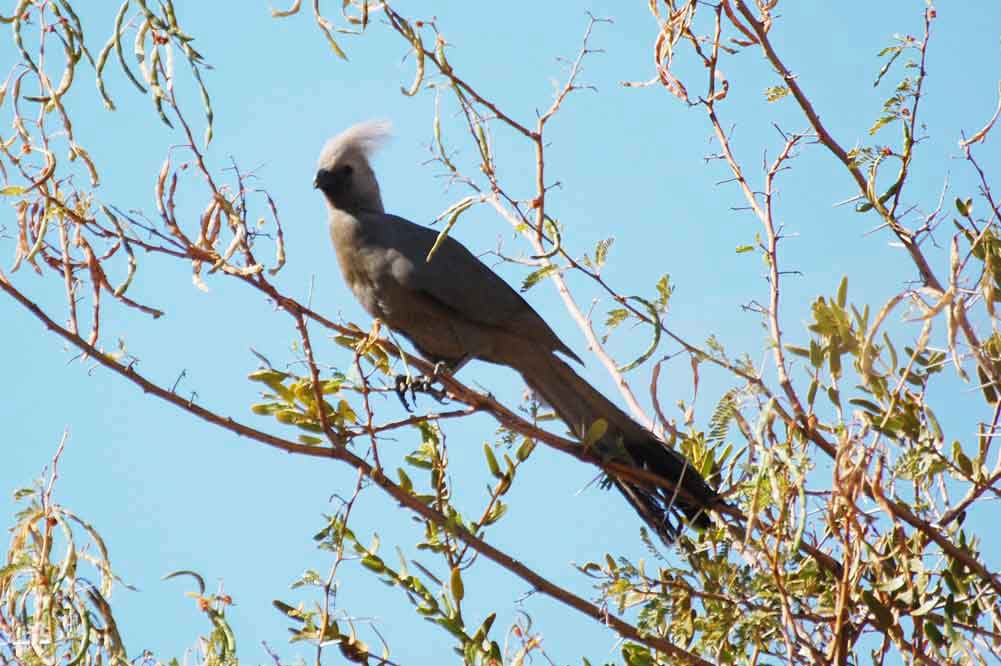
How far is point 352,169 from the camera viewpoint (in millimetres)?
5605

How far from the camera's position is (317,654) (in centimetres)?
279

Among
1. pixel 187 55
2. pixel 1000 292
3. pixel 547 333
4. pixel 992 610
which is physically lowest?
pixel 992 610

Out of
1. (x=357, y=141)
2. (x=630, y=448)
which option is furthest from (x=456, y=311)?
(x=357, y=141)

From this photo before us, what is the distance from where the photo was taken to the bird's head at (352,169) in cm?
546

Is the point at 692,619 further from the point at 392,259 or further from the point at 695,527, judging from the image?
the point at 392,259

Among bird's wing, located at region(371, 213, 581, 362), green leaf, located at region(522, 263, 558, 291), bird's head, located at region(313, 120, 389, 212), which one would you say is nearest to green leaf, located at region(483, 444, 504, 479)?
green leaf, located at region(522, 263, 558, 291)

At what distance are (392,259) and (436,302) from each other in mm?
242

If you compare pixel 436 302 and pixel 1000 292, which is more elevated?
pixel 436 302

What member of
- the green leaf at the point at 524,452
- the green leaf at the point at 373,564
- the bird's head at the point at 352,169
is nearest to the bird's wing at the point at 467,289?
the bird's head at the point at 352,169

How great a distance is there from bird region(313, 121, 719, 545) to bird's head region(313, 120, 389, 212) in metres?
0.01

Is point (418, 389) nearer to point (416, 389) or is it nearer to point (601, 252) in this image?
point (416, 389)

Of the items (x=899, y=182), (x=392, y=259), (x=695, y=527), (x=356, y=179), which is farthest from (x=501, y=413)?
(x=356, y=179)

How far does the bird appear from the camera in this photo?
4.36 metres

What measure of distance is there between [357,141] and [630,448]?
2.26 m
